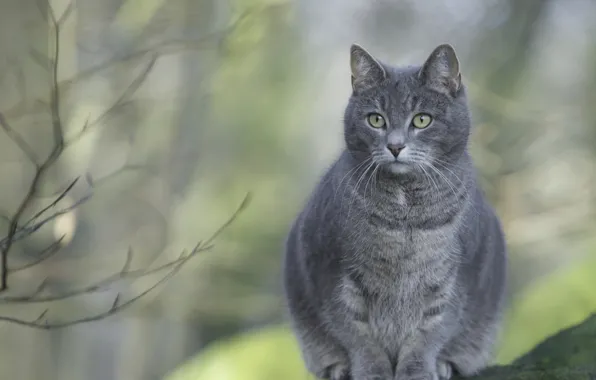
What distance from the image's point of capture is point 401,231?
114 cm

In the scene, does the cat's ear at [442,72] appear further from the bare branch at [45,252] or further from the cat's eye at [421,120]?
the bare branch at [45,252]

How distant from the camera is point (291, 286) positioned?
1.34 meters

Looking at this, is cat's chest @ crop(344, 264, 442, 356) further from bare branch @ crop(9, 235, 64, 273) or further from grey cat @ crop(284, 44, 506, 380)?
bare branch @ crop(9, 235, 64, 273)

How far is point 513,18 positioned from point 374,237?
88 centimetres

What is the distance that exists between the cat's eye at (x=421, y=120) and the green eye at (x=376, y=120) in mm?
52

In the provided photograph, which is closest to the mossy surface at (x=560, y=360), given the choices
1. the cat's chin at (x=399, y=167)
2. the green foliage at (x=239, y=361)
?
the cat's chin at (x=399, y=167)

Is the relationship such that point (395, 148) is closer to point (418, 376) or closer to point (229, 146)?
point (418, 376)

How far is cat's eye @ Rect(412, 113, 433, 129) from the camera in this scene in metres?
1.10

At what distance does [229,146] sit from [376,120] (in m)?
0.71

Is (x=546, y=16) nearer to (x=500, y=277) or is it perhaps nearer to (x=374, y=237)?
(x=500, y=277)

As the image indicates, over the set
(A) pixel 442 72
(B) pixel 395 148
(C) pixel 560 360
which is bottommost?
(C) pixel 560 360

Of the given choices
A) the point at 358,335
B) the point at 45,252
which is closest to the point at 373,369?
the point at 358,335

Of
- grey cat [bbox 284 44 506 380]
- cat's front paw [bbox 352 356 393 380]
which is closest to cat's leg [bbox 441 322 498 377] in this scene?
grey cat [bbox 284 44 506 380]

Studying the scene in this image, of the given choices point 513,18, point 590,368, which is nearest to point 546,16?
point 513,18
